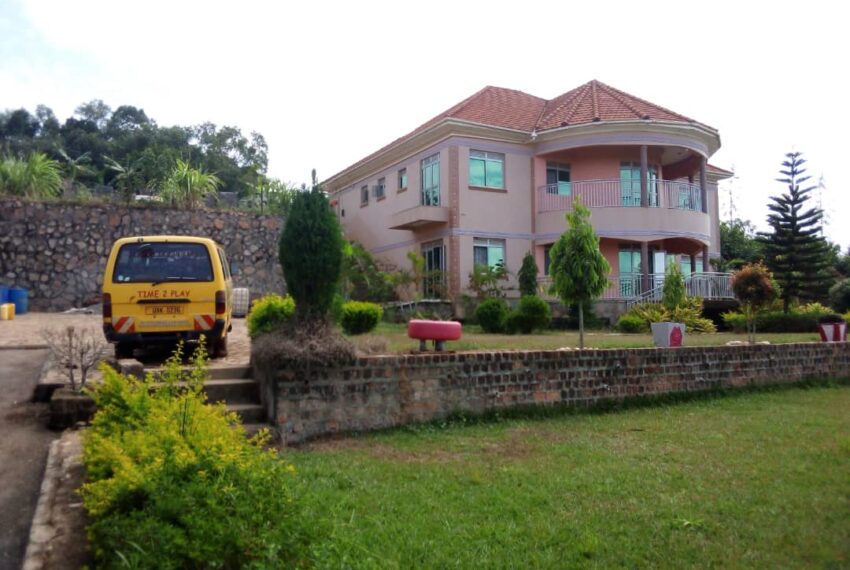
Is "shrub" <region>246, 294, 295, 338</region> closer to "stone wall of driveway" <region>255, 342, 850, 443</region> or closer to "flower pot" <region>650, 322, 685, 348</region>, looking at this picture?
"stone wall of driveway" <region>255, 342, 850, 443</region>

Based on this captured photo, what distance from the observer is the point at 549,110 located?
2528cm

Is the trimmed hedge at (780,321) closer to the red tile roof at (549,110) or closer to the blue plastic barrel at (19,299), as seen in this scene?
the red tile roof at (549,110)

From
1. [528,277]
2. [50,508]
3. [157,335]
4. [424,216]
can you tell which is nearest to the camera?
[50,508]

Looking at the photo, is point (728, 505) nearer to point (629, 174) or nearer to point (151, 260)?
point (151, 260)

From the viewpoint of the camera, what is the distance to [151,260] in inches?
374

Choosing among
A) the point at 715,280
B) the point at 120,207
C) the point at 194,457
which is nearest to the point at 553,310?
the point at 715,280

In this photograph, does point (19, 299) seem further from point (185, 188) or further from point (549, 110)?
point (549, 110)

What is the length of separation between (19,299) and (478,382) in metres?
15.4

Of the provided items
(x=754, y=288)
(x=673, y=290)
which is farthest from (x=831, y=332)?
(x=673, y=290)

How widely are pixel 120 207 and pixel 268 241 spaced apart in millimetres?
4247

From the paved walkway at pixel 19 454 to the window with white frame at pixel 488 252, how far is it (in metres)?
14.4

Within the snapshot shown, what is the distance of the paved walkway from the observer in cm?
459

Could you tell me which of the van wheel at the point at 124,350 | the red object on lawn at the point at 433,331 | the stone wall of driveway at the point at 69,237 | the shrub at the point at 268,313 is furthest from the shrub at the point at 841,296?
the van wheel at the point at 124,350

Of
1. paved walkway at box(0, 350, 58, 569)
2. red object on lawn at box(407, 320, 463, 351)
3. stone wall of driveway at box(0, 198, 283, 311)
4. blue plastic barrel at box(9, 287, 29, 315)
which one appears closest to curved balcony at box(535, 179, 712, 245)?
stone wall of driveway at box(0, 198, 283, 311)
